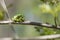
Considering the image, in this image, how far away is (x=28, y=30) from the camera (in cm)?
115

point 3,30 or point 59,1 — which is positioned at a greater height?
point 59,1

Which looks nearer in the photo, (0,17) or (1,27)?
(0,17)

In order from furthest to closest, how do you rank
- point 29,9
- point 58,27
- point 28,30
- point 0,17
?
point 29,9 → point 28,30 → point 0,17 → point 58,27

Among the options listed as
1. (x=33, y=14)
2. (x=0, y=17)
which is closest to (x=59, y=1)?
(x=0, y=17)

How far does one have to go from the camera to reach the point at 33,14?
1.16 m

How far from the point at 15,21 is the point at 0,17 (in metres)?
0.12

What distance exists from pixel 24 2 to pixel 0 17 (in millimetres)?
609

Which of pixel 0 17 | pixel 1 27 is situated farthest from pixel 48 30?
pixel 1 27

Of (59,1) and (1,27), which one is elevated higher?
(59,1)

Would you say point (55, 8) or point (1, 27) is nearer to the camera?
point (55, 8)

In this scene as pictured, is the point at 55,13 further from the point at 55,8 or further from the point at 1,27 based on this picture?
the point at 1,27

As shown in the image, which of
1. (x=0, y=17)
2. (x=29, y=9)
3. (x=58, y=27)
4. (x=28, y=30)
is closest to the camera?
(x=58, y=27)

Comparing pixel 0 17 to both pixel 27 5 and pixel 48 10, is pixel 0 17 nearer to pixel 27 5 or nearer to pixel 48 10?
pixel 48 10

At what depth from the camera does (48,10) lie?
74 centimetres
